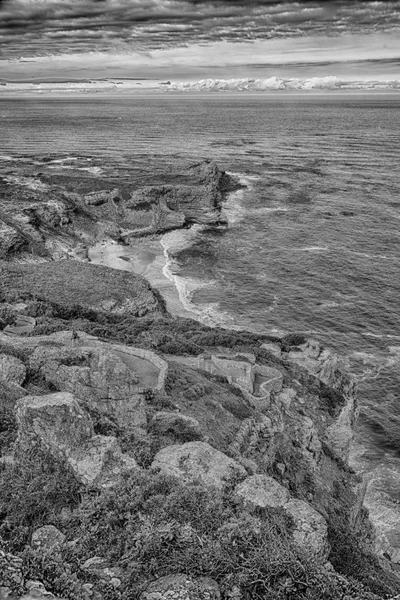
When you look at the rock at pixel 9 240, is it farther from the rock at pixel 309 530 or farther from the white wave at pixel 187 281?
the rock at pixel 309 530

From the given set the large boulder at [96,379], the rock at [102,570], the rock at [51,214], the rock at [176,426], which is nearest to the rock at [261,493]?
the rock at [102,570]

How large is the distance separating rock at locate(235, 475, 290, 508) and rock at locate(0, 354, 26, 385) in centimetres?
→ 1126

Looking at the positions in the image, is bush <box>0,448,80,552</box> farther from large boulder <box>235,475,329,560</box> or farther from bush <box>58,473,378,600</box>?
large boulder <box>235,475,329,560</box>

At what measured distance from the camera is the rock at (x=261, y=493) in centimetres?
1562

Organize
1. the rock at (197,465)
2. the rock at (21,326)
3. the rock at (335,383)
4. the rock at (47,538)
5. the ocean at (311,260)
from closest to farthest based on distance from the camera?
the rock at (47,538) < the rock at (197,465) < the rock at (21,326) < the rock at (335,383) < the ocean at (311,260)

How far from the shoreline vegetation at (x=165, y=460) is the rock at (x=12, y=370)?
62mm

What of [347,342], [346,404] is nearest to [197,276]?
[347,342]

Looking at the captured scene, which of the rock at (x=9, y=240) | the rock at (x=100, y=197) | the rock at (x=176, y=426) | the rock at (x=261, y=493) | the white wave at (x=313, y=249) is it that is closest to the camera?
the rock at (x=261, y=493)

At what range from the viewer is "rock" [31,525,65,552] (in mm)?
12391

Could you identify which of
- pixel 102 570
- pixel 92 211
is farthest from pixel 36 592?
pixel 92 211

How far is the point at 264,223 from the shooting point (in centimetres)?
9894

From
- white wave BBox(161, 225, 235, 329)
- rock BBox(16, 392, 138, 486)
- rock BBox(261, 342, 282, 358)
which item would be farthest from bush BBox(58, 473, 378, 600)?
white wave BBox(161, 225, 235, 329)

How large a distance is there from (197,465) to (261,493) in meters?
2.24

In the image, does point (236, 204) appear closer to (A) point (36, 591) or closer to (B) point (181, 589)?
(B) point (181, 589)
